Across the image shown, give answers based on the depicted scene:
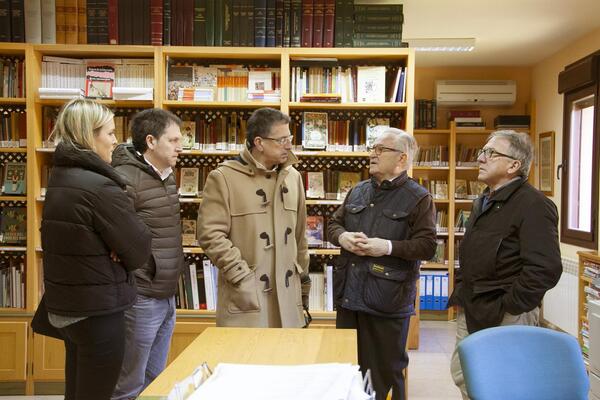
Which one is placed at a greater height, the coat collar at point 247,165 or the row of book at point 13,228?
the coat collar at point 247,165

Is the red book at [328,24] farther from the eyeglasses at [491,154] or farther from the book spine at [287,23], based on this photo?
the eyeglasses at [491,154]

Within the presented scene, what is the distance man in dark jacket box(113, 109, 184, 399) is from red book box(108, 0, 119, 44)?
1.56 meters

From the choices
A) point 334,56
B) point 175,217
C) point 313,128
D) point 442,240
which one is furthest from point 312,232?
point 442,240

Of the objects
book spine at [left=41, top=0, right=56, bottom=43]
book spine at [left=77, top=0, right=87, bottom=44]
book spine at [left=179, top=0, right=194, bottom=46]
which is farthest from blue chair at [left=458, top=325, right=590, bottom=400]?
book spine at [left=41, top=0, right=56, bottom=43]

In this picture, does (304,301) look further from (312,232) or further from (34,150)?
(34,150)

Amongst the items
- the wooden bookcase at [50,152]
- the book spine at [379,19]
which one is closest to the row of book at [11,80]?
the wooden bookcase at [50,152]

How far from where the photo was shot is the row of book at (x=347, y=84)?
12.5 feet

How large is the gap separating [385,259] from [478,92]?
15.8 feet

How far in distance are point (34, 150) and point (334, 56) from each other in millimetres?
2104

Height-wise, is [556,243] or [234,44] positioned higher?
[234,44]

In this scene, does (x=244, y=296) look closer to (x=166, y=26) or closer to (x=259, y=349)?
(x=259, y=349)

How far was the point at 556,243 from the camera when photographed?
2.25m

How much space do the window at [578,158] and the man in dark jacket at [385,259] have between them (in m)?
3.33

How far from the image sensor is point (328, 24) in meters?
3.87
